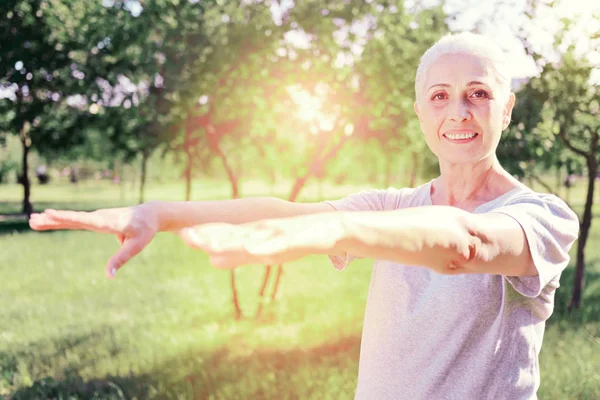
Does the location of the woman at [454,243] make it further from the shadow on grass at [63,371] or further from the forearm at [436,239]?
the shadow on grass at [63,371]

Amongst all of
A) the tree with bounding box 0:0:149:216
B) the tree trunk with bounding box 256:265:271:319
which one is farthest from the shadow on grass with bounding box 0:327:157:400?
the tree with bounding box 0:0:149:216

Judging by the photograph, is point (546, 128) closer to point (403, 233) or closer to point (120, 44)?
point (120, 44)

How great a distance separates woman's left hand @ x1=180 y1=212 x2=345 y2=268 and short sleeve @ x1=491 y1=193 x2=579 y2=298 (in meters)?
0.59

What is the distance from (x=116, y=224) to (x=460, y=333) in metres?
1.10

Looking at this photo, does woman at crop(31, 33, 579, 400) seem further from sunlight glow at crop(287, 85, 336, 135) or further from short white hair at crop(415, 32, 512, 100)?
sunlight glow at crop(287, 85, 336, 135)

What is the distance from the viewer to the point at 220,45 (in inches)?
289

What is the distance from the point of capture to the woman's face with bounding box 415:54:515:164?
1.69m

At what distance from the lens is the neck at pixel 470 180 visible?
188cm

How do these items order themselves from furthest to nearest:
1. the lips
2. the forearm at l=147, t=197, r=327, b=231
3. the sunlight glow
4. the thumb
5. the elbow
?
the sunlight glow
the lips
the forearm at l=147, t=197, r=327, b=231
the thumb
the elbow

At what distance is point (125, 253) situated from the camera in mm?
1301

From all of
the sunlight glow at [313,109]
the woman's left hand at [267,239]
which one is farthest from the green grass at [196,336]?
the woman's left hand at [267,239]

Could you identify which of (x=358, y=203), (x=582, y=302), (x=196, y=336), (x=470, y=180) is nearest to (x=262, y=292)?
(x=196, y=336)

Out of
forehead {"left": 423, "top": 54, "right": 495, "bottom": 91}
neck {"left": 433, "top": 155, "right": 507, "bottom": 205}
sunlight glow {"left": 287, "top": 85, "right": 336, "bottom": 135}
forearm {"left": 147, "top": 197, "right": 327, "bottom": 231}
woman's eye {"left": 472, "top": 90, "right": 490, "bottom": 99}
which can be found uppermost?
sunlight glow {"left": 287, "top": 85, "right": 336, "bottom": 135}

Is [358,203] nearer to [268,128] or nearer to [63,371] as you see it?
[63,371]
